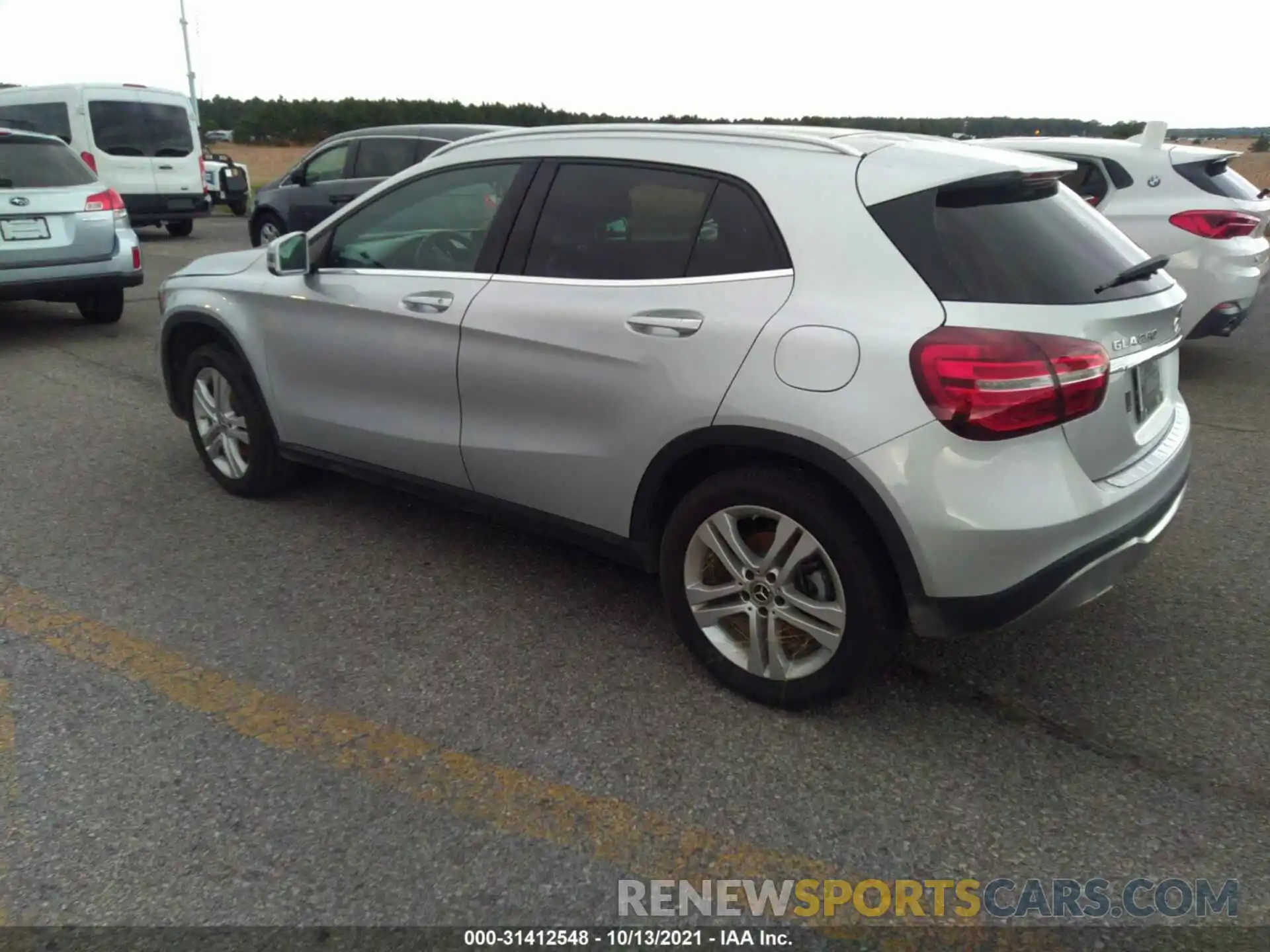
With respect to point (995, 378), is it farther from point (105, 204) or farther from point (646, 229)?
point (105, 204)

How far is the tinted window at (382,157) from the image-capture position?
12.0 metres

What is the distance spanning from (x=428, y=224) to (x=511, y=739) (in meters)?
2.08

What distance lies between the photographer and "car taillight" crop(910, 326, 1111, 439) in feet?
8.48

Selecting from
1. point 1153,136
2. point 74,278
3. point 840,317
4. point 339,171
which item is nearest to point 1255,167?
point 1153,136

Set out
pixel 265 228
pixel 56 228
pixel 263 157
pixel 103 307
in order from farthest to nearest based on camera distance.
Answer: pixel 263 157 → pixel 265 228 → pixel 103 307 → pixel 56 228

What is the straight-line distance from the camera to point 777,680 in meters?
3.08

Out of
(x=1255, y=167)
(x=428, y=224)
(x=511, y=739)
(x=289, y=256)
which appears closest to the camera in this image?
(x=511, y=739)

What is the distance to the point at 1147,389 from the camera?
300 centimetres

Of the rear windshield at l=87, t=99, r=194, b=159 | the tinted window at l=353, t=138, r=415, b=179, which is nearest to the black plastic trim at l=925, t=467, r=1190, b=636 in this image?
the tinted window at l=353, t=138, r=415, b=179

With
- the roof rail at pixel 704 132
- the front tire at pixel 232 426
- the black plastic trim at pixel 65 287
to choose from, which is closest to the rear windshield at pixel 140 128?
the black plastic trim at pixel 65 287

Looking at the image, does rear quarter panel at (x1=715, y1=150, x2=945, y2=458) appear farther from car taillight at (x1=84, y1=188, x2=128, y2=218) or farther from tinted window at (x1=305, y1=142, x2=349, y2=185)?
tinted window at (x1=305, y1=142, x2=349, y2=185)

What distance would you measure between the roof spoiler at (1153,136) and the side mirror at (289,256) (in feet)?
20.2

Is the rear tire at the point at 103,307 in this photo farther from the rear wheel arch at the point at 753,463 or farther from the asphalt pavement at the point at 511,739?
the rear wheel arch at the point at 753,463

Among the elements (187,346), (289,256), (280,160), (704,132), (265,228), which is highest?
(704,132)
